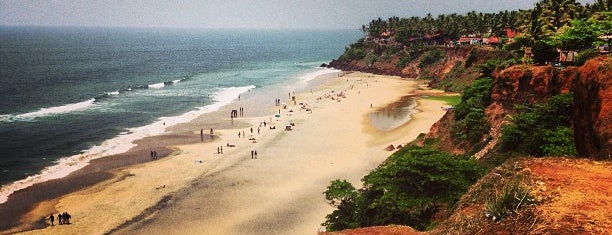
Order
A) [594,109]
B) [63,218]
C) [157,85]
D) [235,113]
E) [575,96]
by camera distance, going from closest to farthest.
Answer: [594,109] → [575,96] → [63,218] → [235,113] → [157,85]

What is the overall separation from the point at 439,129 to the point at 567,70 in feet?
49.9

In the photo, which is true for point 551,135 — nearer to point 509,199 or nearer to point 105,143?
point 509,199

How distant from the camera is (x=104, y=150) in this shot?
2015 inches

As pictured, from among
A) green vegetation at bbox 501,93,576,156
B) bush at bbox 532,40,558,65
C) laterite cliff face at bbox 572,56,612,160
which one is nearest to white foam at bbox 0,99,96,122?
green vegetation at bbox 501,93,576,156

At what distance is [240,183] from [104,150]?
19788 millimetres

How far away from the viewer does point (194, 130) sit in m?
61.1

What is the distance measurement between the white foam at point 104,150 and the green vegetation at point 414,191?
92.9 feet

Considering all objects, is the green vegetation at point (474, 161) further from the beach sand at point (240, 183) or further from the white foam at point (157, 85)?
the white foam at point (157, 85)

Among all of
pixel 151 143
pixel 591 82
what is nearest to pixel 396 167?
pixel 591 82

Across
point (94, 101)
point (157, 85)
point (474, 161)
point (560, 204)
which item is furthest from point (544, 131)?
point (157, 85)

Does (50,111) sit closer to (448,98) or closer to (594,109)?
(448,98)

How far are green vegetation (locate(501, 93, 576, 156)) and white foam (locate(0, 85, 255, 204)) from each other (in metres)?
37.4

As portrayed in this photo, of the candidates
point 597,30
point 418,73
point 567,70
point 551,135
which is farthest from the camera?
point 418,73

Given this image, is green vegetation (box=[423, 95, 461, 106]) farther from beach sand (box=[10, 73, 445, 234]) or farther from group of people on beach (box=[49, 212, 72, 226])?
group of people on beach (box=[49, 212, 72, 226])
